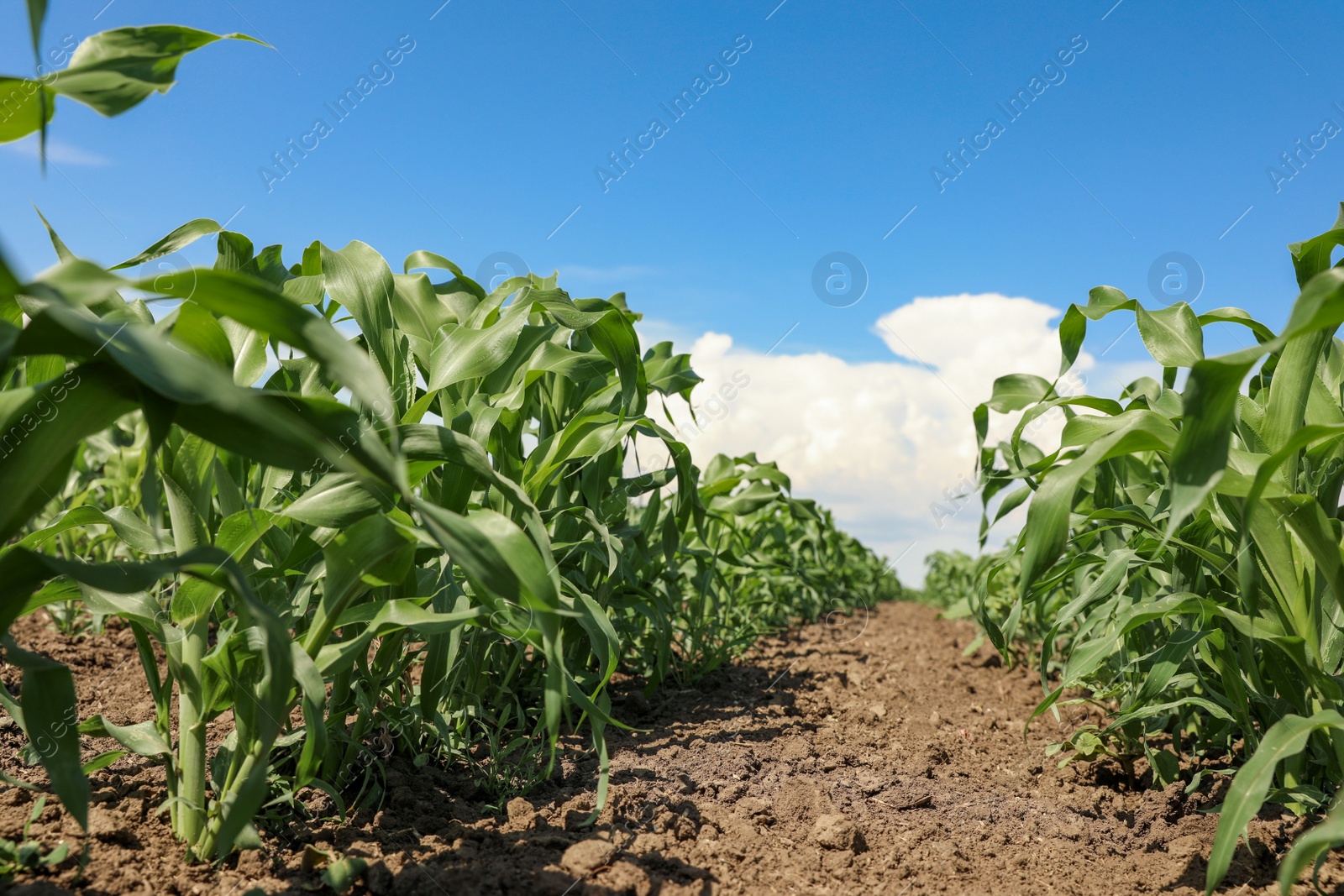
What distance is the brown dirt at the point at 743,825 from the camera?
56.2 inches

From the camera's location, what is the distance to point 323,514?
1.26 metres

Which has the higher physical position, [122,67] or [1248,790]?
[122,67]

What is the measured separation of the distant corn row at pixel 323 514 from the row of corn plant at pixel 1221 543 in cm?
87

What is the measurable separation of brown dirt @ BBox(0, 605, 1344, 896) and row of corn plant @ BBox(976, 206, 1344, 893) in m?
0.25

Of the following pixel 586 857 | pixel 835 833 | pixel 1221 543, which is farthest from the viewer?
pixel 1221 543

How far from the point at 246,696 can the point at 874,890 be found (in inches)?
46.2

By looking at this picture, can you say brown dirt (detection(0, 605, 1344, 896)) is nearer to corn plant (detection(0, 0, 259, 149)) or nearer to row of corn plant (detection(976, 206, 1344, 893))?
row of corn plant (detection(976, 206, 1344, 893))

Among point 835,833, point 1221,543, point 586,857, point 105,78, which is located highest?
point 105,78

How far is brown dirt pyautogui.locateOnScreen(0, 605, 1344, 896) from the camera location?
143cm

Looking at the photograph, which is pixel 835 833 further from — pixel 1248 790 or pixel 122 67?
A: pixel 122 67

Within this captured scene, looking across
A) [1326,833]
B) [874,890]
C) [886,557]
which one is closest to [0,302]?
[874,890]

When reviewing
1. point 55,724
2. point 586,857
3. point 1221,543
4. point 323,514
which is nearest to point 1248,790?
point 1221,543

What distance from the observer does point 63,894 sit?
122 centimetres

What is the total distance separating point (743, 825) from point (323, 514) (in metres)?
1.08
